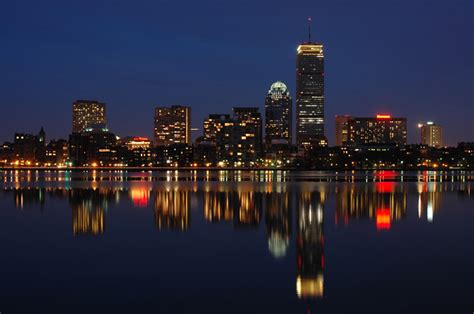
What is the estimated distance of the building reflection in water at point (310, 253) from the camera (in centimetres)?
1469

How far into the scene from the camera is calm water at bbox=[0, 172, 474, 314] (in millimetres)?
13422

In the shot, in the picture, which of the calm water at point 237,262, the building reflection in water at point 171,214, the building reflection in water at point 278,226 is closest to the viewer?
the calm water at point 237,262

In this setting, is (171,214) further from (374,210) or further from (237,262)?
(237,262)

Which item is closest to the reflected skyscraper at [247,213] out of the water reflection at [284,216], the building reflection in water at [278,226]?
the water reflection at [284,216]

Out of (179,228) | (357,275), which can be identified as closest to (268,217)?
(179,228)

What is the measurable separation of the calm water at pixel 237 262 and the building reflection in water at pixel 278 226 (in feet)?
0.18

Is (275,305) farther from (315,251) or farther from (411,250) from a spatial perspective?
(411,250)

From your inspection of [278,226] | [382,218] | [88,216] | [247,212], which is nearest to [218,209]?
[247,212]

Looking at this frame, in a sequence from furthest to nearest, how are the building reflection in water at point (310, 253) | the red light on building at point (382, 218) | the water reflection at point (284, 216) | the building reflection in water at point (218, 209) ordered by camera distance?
1. the building reflection in water at point (218, 209)
2. the red light on building at point (382, 218)
3. the water reflection at point (284, 216)
4. the building reflection in water at point (310, 253)

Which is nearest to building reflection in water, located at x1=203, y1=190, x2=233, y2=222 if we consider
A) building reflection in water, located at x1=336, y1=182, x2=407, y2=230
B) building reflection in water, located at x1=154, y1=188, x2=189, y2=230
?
building reflection in water, located at x1=154, y1=188, x2=189, y2=230

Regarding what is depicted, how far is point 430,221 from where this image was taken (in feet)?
98.8


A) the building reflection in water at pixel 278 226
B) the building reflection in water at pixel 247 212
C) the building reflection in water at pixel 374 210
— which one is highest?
the building reflection in water at pixel 278 226

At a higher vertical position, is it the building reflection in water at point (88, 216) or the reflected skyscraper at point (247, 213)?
the building reflection in water at point (88, 216)

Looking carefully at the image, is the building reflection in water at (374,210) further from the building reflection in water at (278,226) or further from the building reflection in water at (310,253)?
the building reflection in water at (278,226)
